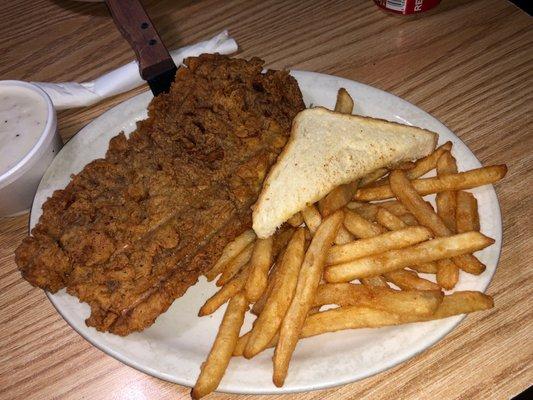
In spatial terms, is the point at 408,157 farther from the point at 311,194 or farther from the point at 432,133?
the point at 311,194

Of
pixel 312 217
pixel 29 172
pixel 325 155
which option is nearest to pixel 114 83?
pixel 29 172

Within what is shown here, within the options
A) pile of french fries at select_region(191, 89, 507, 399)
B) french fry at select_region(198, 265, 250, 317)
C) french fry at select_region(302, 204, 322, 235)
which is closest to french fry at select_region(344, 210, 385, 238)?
pile of french fries at select_region(191, 89, 507, 399)

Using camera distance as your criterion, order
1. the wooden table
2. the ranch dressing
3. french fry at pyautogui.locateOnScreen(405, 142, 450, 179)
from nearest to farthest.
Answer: the wooden table, french fry at pyautogui.locateOnScreen(405, 142, 450, 179), the ranch dressing

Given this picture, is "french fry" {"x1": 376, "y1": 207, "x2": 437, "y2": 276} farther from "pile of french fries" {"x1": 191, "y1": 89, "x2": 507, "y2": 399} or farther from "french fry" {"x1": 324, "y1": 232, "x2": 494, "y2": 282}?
"french fry" {"x1": 324, "y1": 232, "x2": 494, "y2": 282}

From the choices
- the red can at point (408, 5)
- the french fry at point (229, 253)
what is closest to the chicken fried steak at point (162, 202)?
the french fry at point (229, 253)

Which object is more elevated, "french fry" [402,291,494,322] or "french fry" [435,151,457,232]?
"french fry" [435,151,457,232]

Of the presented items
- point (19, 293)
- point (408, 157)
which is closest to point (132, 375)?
point (19, 293)

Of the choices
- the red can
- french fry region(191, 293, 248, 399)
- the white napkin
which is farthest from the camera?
the red can

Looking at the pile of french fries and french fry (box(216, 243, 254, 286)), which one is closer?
the pile of french fries
